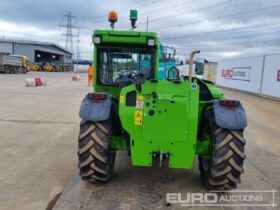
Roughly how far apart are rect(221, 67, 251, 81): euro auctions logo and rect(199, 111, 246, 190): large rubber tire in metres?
20.1

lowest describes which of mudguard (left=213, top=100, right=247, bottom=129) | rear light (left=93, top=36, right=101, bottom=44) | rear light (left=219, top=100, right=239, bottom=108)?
mudguard (left=213, top=100, right=247, bottom=129)

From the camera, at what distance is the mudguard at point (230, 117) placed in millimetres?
4074

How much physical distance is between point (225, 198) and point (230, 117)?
115cm

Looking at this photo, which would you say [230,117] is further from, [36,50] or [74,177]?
[36,50]

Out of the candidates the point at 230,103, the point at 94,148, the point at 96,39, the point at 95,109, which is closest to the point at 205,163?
the point at 230,103

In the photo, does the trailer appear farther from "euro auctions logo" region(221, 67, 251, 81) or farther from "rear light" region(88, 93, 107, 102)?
"rear light" region(88, 93, 107, 102)

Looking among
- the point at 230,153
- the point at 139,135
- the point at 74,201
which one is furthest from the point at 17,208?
the point at 230,153

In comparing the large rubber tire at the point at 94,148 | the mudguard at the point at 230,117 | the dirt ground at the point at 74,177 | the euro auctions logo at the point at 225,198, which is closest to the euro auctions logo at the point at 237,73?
the dirt ground at the point at 74,177

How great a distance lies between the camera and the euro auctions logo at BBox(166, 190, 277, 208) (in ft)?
13.3

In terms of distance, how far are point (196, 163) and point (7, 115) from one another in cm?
698

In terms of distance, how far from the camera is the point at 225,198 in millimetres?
4246

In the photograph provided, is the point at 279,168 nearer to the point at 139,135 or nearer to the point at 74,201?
Result: the point at 139,135

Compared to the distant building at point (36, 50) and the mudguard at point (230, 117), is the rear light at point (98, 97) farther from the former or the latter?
the distant building at point (36, 50)

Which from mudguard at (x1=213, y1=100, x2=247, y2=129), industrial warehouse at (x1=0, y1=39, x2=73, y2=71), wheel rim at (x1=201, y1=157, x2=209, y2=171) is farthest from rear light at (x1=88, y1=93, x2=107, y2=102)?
industrial warehouse at (x1=0, y1=39, x2=73, y2=71)
